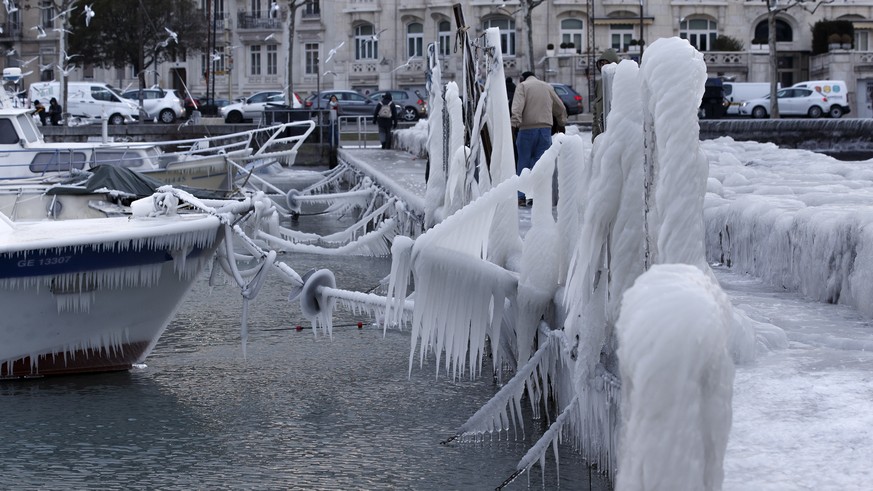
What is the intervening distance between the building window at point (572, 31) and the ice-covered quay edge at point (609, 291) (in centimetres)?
5464

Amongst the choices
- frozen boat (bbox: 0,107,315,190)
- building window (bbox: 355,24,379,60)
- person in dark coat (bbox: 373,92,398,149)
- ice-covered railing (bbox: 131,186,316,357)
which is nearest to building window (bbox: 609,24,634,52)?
building window (bbox: 355,24,379,60)

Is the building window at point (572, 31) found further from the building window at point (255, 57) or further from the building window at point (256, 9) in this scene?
the building window at point (256, 9)

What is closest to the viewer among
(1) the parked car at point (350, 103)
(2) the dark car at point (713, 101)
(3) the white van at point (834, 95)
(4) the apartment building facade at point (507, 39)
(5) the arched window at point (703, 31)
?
(2) the dark car at point (713, 101)

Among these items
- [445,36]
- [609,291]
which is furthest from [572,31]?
[609,291]

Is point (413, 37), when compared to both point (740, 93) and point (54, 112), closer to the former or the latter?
point (740, 93)

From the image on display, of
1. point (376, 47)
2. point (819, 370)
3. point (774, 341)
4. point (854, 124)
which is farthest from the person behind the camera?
point (376, 47)

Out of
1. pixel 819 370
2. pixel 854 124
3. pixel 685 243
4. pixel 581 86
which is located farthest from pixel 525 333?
pixel 581 86

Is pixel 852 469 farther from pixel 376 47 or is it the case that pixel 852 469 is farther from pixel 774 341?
pixel 376 47

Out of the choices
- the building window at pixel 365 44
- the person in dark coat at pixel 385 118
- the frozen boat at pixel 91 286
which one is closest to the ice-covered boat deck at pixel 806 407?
the frozen boat at pixel 91 286

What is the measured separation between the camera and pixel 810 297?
7703 millimetres

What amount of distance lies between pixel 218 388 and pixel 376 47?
189 ft

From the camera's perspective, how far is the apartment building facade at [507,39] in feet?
197

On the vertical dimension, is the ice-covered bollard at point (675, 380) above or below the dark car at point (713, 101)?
below

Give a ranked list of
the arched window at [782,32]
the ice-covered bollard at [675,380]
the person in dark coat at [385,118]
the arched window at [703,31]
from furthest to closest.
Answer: the arched window at [703,31], the arched window at [782,32], the person in dark coat at [385,118], the ice-covered bollard at [675,380]
